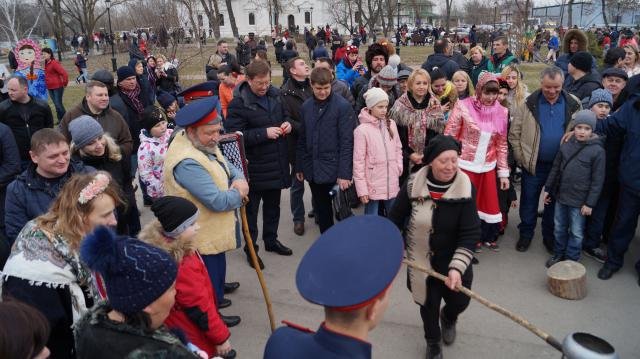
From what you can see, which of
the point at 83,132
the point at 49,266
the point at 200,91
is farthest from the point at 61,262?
the point at 200,91

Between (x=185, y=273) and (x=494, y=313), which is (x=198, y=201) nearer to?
(x=185, y=273)

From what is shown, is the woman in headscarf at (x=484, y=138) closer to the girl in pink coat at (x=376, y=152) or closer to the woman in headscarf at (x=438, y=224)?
the girl in pink coat at (x=376, y=152)

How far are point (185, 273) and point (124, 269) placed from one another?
1.01 m

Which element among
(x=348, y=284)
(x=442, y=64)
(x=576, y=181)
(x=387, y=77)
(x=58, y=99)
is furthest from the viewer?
(x=58, y=99)

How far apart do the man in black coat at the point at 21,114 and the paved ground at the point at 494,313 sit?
Answer: 2.92m

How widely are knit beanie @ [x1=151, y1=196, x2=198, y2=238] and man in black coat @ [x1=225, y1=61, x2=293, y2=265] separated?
2125mm

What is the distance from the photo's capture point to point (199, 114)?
337 centimetres

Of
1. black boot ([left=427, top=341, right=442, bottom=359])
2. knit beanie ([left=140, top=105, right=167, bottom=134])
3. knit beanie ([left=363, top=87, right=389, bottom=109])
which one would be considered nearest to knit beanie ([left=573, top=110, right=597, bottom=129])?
knit beanie ([left=363, top=87, right=389, bottom=109])

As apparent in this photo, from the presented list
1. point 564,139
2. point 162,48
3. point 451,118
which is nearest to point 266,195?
point 451,118

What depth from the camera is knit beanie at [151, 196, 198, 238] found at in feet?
8.91

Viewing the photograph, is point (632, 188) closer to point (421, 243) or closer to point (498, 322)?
point (498, 322)

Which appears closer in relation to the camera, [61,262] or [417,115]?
[61,262]

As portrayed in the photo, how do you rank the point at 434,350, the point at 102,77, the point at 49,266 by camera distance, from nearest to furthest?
1. the point at 49,266
2. the point at 434,350
3. the point at 102,77

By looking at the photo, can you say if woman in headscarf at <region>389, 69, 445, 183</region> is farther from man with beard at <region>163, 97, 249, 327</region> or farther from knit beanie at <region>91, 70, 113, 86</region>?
knit beanie at <region>91, 70, 113, 86</region>
